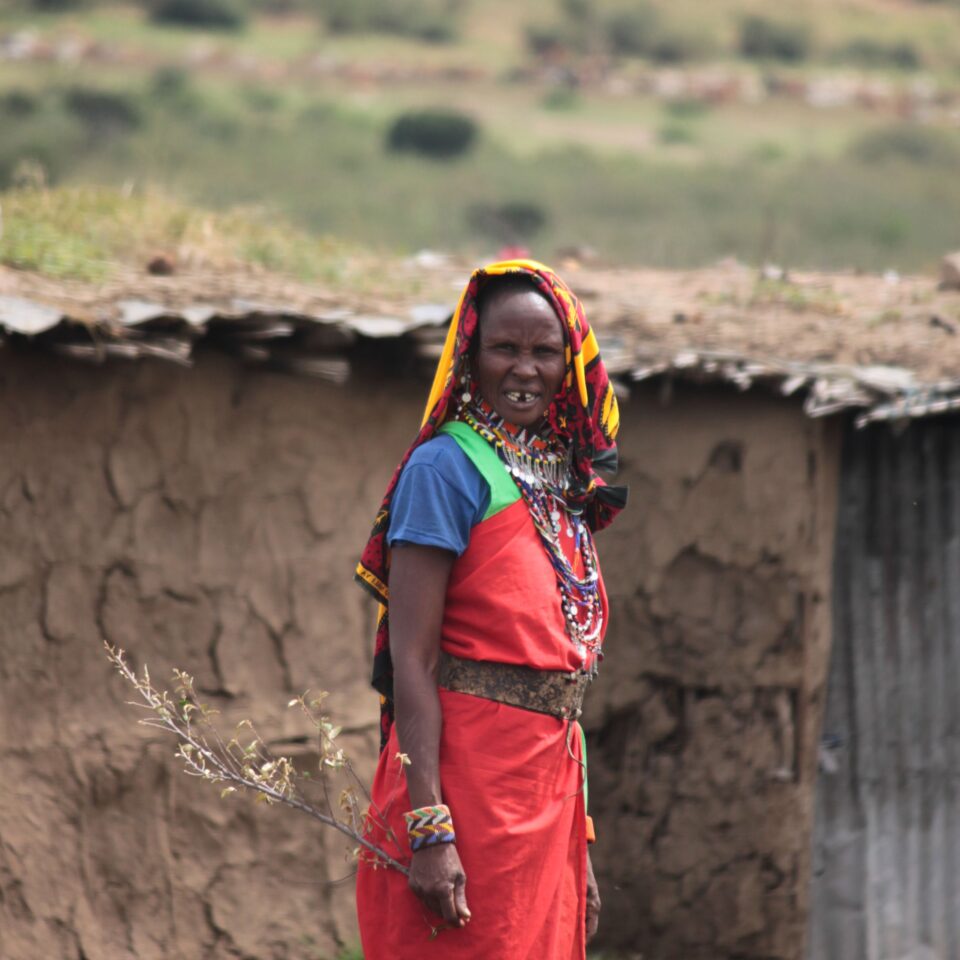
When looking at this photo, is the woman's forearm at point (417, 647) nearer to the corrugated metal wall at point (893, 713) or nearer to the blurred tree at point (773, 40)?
the corrugated metal wall at point (893, 713)

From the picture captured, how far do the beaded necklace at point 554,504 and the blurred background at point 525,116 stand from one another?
602 inches

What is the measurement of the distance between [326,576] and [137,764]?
0.82 metres

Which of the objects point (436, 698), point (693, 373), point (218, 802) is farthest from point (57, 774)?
point (693, 373)

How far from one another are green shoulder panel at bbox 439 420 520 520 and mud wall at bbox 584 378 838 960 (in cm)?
248

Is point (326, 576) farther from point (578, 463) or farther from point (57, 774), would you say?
point (578, 463)

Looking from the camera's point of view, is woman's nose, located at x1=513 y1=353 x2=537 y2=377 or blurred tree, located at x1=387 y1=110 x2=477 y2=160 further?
blurred tree, located at x1=387 y1=110 x2=477 y2=160

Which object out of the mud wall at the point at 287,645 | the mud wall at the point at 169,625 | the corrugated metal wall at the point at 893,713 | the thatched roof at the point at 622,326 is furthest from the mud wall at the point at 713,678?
the mud wall at the point at 169,625

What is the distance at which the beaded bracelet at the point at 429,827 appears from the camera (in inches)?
100

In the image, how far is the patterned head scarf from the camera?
2.68 metres

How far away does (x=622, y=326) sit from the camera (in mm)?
5293

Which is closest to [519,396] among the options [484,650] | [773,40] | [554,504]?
[554,504]

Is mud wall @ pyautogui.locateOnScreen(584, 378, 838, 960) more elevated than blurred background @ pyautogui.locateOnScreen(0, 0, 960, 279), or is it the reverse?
blurred background @ pyautogui.locateOnScreen(0, 0, 960, 279)

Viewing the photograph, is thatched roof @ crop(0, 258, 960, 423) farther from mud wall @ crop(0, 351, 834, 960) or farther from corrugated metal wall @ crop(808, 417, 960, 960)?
corrugated metal wall @ crop(808, 417, 960, 960)

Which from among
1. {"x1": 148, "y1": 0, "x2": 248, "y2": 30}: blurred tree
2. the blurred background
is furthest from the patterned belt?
{"x1": 148, "y1": 0, "x2": 248, "y2": 30}: blurred tree
